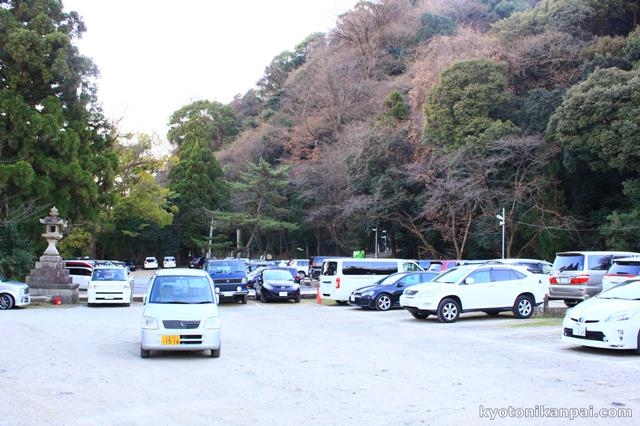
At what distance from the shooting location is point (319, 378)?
9.92 metres

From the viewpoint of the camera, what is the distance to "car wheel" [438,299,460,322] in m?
18.5

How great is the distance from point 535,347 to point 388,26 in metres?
67.1

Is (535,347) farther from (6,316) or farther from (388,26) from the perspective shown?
(388,26)

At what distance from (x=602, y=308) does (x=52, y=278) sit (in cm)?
2389

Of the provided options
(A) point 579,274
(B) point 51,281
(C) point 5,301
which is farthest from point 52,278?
(A) point 579,274

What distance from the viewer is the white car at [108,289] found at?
2553 cm

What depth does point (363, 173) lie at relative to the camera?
50.3 m

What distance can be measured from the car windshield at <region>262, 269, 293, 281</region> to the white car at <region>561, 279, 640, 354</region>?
1759 centimetres

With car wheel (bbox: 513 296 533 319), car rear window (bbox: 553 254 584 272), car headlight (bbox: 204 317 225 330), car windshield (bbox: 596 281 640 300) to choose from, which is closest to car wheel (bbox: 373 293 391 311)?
car wheel (bbox: 513 296 533 319)

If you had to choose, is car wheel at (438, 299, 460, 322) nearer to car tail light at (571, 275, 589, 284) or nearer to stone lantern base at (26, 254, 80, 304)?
car tail light at (571, 275, 589, 284)

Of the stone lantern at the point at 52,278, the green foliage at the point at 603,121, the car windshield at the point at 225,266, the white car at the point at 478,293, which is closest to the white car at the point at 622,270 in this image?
the white car at the point at 478,293

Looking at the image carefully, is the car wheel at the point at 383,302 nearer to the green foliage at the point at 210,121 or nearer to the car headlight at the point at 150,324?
the car headlight at the point at 150,324
